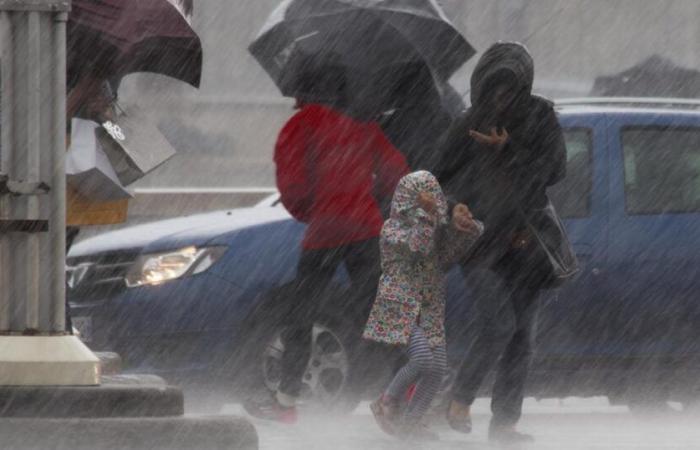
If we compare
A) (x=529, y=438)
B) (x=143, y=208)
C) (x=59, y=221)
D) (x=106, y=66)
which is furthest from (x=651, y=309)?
(x=143, y=208)

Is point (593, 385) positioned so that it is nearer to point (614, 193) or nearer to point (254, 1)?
point (614, 193)

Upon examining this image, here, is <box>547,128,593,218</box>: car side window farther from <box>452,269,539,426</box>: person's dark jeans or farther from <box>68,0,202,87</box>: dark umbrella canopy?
<box>68,0,202,87</box>: dark umbrella canopy

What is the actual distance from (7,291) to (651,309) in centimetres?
498

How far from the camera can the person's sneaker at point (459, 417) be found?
30.2ft

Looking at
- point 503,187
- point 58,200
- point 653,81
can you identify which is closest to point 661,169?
point 503,187

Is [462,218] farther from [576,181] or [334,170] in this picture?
[576,181]

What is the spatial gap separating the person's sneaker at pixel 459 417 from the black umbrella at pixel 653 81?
41.0 ft

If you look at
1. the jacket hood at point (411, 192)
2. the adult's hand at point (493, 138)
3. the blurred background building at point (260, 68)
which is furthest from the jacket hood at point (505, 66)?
the blurred background building at point (260, 68)

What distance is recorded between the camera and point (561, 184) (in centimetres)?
1036

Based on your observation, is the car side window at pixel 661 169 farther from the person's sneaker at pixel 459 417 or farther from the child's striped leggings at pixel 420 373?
the child's striped leggings at pixel 420 373

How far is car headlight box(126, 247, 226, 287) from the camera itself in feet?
32.8

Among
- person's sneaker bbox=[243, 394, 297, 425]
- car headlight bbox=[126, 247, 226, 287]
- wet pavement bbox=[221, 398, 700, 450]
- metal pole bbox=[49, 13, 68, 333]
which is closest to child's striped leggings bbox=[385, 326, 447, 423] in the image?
wet pavement bbox=[221, 398, 700, 450]

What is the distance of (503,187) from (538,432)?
5.27 ft

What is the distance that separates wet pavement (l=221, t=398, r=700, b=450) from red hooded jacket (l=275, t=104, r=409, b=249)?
3.05ft
